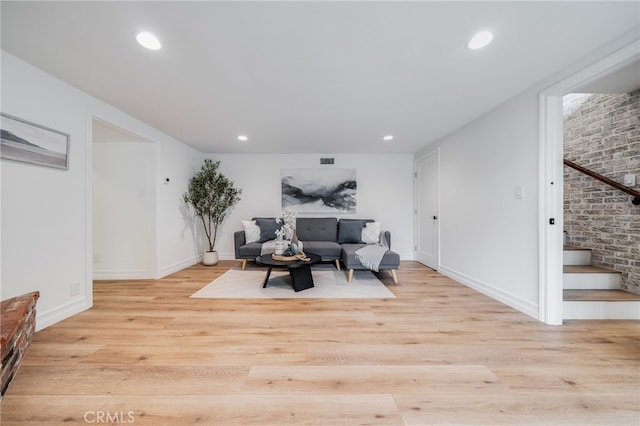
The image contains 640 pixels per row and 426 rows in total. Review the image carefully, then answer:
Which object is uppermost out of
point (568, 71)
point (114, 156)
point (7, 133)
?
point (568, 71)

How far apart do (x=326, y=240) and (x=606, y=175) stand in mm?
3740

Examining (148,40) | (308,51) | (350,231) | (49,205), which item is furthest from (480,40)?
(49,205)

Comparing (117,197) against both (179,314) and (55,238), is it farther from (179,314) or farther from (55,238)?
(179,314)

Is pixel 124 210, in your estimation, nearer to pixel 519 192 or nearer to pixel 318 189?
pixel 318 189

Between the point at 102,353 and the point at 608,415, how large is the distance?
3121mm

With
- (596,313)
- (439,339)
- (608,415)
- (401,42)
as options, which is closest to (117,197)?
(401,42)

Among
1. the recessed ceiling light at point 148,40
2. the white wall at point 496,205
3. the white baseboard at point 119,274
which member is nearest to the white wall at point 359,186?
the white wall at point 496,205

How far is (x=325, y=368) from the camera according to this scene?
150cm

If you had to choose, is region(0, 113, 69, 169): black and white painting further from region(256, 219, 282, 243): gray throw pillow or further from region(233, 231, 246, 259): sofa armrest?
region(256, 219, 282, 243): gray throw pillow

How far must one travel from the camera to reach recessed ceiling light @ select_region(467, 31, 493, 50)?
60.7 inches

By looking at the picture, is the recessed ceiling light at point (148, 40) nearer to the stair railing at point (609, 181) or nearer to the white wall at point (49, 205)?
the white wall at point (49, 205)

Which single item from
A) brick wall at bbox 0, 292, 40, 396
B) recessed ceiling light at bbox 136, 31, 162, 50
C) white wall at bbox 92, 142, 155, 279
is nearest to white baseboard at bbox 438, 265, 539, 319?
brick wall at bbox 0, 292, 40, 396

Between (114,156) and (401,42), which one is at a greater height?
(401,42)

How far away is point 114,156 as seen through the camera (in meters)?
3.40
